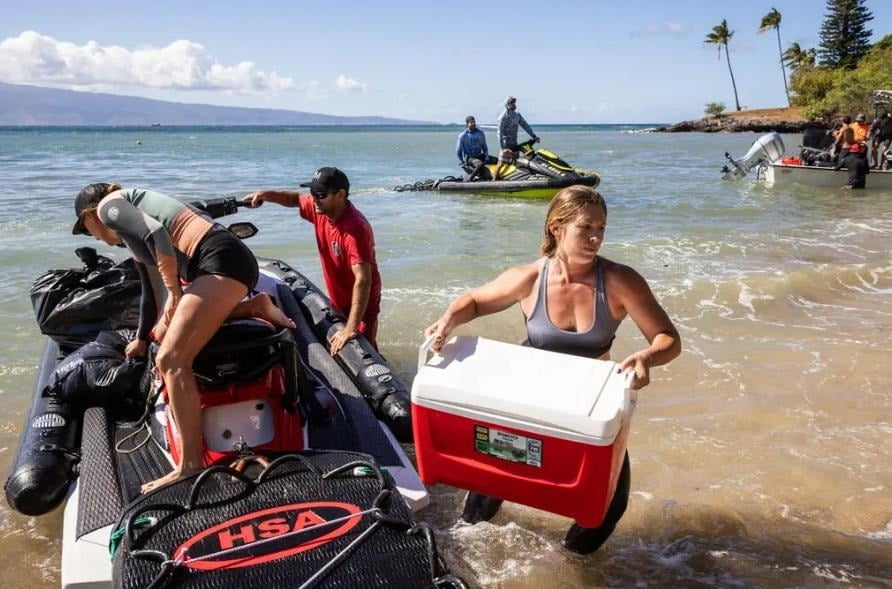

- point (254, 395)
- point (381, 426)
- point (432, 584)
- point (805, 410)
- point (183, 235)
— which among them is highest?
point (183, 235)

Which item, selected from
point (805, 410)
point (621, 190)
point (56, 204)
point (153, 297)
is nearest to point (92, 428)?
point (153, 297)

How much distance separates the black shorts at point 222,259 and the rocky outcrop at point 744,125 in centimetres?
4940

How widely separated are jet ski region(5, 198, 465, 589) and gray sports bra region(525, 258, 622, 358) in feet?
2.36

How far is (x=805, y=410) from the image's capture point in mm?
4836

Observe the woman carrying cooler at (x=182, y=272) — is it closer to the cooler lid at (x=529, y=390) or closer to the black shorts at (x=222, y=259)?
the black shorts at (x=222, y=259)

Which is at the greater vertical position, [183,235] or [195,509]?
[183,235]

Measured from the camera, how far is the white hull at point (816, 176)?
15.8m

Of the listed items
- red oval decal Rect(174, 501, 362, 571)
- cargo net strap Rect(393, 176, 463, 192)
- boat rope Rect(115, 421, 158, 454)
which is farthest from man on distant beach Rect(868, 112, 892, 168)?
red oval decal Rect(174, 501, 362, 571)

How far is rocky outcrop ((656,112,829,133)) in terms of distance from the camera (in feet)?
178

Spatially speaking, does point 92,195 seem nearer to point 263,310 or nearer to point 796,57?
point 263,310

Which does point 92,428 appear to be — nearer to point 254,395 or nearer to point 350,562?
point 254,395

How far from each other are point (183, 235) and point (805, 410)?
401 cm

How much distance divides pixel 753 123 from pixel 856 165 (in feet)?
164

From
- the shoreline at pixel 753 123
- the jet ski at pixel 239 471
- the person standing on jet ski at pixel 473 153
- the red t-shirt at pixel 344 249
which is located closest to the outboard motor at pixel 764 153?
the person standing on jet ski at pixel 473 153
